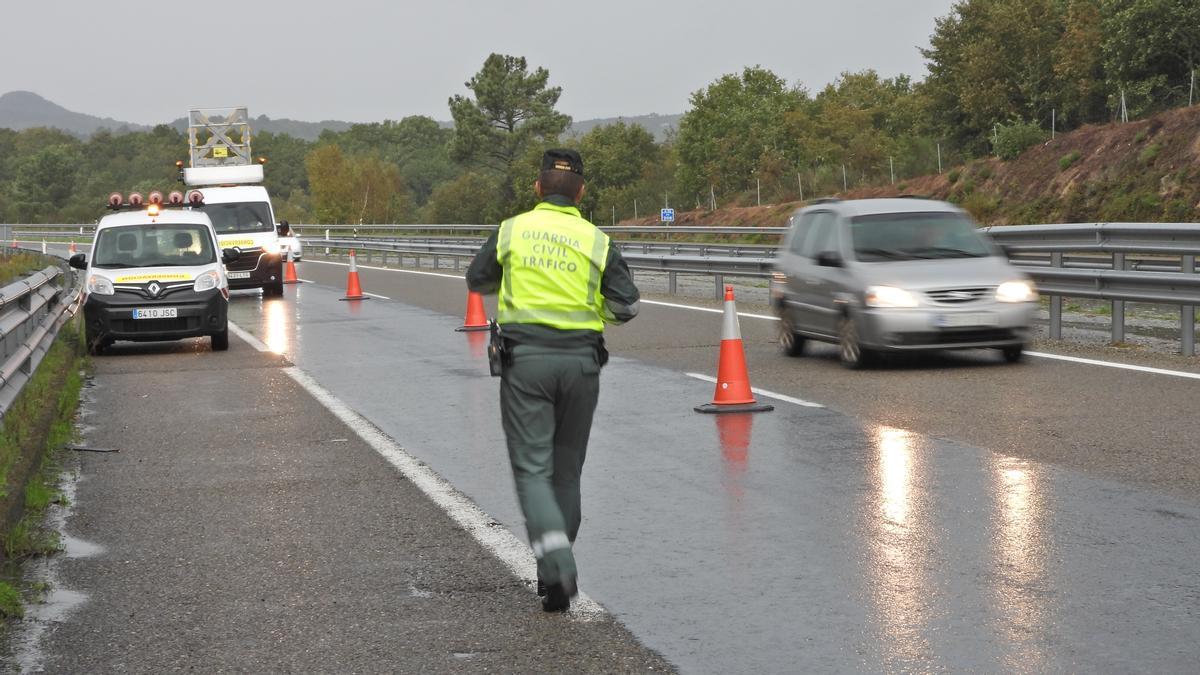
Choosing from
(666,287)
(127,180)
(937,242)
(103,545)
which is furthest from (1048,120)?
(127,180)

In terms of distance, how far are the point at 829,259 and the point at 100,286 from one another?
8343 millimetres

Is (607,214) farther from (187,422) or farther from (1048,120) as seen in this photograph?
(187,422)

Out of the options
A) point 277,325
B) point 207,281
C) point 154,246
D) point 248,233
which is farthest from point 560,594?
point 248,233

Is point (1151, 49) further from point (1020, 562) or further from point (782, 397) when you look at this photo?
point (1020, 562)

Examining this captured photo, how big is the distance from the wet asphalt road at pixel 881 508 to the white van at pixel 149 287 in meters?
3.93

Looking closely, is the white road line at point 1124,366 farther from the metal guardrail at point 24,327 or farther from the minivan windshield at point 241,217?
the minivan windshield at point 241,217

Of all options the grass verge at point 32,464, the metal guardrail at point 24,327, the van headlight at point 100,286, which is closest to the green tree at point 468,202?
the van headlight at point 100,286

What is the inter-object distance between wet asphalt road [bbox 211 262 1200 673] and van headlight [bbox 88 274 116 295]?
453 centimetres

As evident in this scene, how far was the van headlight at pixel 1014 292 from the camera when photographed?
13445mm

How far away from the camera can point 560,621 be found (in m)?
5.56

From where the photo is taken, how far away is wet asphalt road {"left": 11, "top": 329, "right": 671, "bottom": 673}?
205 inches

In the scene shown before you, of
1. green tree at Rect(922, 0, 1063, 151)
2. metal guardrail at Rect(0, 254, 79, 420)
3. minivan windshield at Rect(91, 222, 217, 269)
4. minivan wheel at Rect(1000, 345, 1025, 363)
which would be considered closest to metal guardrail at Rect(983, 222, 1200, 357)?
minivan wheel at Rect(1000, 345, 1025, 363)

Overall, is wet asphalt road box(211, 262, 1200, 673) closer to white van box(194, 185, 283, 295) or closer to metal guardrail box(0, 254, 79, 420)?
metal guardrail box(0, 254, 79, 420)

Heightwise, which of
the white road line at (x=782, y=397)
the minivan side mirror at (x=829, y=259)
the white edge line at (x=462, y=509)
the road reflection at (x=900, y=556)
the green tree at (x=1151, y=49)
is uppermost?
the green tree at (x=1151, y=49)
